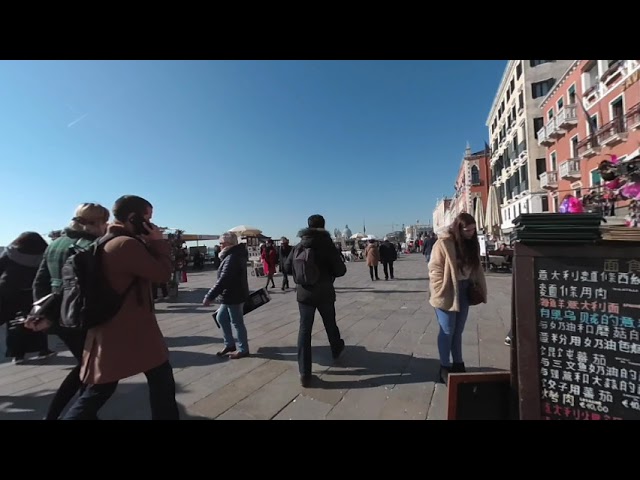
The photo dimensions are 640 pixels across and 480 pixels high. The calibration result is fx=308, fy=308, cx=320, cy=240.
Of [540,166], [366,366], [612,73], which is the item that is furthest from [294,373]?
[540,166]

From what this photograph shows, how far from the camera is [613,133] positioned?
1534 centimetres

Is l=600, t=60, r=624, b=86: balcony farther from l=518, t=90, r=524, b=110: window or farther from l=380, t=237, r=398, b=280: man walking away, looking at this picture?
l=380, t=237, r=398, b=280: man walking away

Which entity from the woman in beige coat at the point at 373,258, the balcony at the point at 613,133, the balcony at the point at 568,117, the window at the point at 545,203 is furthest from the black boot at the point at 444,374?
the window at the point at 545,203

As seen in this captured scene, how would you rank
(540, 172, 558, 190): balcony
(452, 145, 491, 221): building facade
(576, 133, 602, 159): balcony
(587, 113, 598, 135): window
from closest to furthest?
(576, 133, 602, 159): balcony → (587, 113, 598, 135): window → (540, 172, 558, 190): balcony → (452, 145, 491, 221): building facade

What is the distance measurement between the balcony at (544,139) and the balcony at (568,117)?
2.54 metres

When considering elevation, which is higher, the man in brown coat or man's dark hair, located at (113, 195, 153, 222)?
man's dark hair, located at (113, 195, 153, 222)

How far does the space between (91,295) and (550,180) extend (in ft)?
94.0

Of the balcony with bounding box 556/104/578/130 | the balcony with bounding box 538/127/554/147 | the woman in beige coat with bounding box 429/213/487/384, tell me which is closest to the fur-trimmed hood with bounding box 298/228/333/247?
the woman in beige coat with bounding box 429/213/487/384

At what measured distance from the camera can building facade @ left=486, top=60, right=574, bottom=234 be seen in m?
26.1

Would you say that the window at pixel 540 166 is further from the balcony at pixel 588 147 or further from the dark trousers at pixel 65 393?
the dark trousers at pixel 65 393

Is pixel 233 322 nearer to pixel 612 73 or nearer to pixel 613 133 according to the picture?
pixel 613 133
